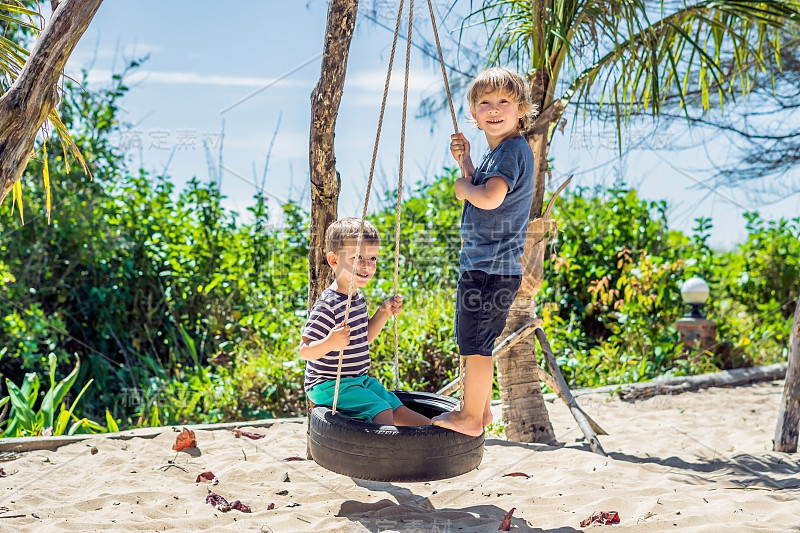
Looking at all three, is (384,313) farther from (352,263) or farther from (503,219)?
(503,219)

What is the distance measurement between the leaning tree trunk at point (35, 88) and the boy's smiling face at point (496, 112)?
143cm

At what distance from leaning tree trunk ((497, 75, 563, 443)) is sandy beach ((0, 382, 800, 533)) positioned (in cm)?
14

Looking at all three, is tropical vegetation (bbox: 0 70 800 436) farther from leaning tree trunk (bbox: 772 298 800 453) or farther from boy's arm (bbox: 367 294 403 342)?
boy's arm (bbox: 367 294 403 342)

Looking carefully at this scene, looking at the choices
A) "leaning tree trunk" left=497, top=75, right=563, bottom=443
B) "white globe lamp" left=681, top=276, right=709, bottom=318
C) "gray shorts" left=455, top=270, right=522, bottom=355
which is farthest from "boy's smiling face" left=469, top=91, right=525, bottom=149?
"white globe lamp" left=681, top=276, right=709, bottom=318

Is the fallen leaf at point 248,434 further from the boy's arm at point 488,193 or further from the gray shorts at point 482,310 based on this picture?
the boy's arm at point 488,193

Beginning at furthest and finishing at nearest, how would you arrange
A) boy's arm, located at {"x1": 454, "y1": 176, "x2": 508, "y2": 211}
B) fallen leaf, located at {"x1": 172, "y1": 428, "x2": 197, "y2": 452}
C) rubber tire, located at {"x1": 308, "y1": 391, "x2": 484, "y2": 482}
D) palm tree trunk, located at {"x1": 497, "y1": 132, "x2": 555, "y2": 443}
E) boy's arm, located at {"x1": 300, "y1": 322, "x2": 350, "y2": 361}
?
palm tree trunk, located at {"x1": 497, "y1": 132, "x2": 555, "y2": 443} < fallen leaf, located at {"x1": 172, "y1": 428, "x2": 197, "y2": 452} < boy's arm, located at {"x1": 300, "y1": 322, "x2": 350, "y2": 361} < boy's arm, located at {"x1": 454, "y1": 176, "x2": 508, "y2": 211} < rubber tire, located at {"x1": 308, "y1": 391, "x2": 484, "y2": 482}

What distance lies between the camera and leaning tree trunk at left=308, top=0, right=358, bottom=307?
322 cm

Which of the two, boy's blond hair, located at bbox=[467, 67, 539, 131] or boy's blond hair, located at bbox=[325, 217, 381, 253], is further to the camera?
boy's blond hair, located at bbox=[325, 217, 381, 253]

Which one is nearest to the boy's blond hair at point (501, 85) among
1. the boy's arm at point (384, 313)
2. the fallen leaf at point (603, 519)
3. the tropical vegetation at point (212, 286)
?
the boy's arm at point (384, 313)

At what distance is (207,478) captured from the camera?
3236 millimetres

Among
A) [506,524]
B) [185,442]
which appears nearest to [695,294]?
[506,524]

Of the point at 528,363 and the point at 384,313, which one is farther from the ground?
the point at 384,313

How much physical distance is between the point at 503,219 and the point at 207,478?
178 cm

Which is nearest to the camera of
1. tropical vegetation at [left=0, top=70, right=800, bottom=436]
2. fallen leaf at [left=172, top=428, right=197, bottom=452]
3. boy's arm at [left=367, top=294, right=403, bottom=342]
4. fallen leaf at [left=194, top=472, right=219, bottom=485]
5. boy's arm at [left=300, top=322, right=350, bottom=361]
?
boy's arm at [left=300, top=322, right=350, bottom=361]
